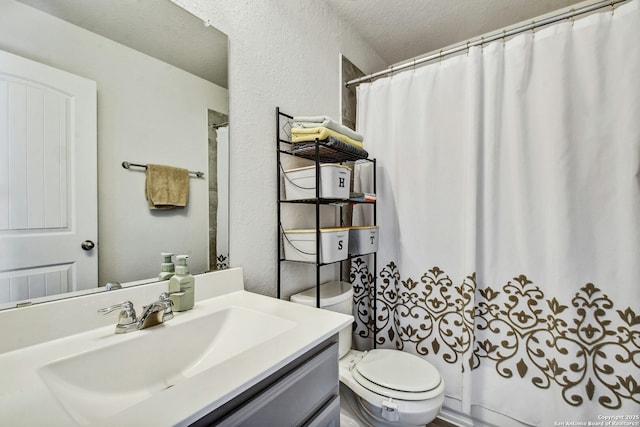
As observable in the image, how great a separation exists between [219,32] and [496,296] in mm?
1668

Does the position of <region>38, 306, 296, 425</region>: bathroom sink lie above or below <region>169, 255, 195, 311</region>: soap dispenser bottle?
below

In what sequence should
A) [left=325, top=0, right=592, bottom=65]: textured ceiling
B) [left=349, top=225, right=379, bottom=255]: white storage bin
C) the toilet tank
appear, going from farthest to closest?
[left=325, top=0, right=592, bottom=65]: textured ceiling, [left=349, top=225, right=379, bottom=255]: white storage bin, the toilet tank

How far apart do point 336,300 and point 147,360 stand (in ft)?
2.69

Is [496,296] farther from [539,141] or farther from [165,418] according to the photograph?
[165,418]

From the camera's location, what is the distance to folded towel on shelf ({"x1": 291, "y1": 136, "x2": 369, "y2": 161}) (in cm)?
122

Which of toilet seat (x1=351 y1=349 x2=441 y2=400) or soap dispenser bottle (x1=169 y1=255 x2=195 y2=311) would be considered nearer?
soap dispenser bottle (x1=169 y1=255 x2=195 y2=311)

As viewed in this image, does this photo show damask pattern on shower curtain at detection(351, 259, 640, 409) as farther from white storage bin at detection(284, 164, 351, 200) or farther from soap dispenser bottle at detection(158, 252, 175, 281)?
soap dispenser bottle at detection(158, 252, 175, 281)

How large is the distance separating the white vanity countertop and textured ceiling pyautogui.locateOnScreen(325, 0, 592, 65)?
1.73m

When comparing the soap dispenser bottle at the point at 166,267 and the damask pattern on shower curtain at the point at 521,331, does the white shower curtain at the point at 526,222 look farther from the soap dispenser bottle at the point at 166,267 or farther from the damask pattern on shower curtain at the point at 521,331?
the soap dispenser bottle at the point at 166,267

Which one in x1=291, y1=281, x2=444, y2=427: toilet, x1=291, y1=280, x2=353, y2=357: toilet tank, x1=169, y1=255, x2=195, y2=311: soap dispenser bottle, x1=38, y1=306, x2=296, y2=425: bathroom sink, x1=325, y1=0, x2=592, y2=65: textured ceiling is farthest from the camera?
x1=325, y1=0, x2=592, y2=65: textured ceiling

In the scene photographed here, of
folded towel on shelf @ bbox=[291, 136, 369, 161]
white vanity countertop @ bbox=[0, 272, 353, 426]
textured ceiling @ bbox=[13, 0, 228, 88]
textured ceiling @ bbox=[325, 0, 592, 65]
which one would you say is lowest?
white vanity countertop @ bbox=[0, 272, 353, 426]

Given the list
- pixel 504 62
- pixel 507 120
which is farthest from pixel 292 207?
pixel 504 62

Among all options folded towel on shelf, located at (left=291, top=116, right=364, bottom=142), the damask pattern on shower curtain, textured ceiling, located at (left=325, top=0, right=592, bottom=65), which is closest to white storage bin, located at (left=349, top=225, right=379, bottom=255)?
the damask pattern on shower curtain

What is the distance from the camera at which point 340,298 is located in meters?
1.36
